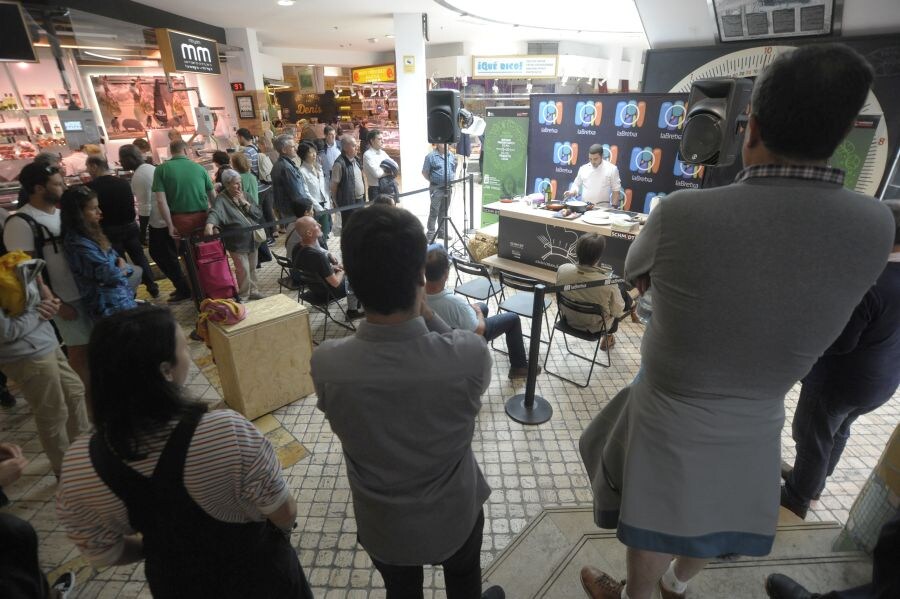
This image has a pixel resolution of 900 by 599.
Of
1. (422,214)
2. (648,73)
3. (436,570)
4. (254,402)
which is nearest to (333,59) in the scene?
(422,214)

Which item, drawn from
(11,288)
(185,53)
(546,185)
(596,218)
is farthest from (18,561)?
(185,53)

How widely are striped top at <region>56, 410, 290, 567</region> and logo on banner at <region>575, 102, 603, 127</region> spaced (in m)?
6.01

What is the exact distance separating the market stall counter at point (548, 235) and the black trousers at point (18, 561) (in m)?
4.58

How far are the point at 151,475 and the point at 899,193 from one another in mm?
5859

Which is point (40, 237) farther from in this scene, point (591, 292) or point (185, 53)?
point (185, 53)

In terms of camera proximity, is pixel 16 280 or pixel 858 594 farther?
pixel 16 280

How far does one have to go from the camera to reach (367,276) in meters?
0.97

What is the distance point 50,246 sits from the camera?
2426mm

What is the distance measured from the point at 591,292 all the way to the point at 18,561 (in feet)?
10.4

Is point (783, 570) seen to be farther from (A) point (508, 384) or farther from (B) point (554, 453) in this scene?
(A) point (508, 384)

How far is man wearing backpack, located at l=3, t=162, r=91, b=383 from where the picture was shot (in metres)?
2.35

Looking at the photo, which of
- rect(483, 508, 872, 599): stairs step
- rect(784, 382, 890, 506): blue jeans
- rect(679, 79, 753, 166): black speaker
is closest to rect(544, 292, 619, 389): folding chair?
rect(679, 79, 753, 166): black speaker

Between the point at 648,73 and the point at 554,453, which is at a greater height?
the point at 648,73

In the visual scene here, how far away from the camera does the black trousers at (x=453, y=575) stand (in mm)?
1307
